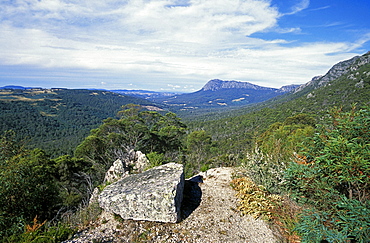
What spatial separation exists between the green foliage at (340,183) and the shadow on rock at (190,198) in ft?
10.9

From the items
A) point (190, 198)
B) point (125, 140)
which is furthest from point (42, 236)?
point (125, 140)

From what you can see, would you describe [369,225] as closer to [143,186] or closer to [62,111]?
[143,186]

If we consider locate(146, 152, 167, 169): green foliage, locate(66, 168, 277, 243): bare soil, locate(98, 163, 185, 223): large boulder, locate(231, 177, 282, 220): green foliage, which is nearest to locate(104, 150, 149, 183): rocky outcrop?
locate(146, 152, 167, 169): green foliage

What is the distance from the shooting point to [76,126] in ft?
401

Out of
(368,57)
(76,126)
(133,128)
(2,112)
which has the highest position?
(368,57)

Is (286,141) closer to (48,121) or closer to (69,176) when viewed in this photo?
(69,176)

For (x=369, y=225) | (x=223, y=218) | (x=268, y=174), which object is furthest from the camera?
(x=268, y=174)

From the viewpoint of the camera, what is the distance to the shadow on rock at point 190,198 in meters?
6.41

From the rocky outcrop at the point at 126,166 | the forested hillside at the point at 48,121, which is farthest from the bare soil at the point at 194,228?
the forested hillside at the point at 48,121

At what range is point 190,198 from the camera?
7293 mm

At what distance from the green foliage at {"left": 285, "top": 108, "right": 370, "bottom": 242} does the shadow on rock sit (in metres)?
3.31

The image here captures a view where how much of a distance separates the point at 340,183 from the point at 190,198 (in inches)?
188

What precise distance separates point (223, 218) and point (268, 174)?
298 cm

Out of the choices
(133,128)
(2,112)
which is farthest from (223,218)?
(2,112)
